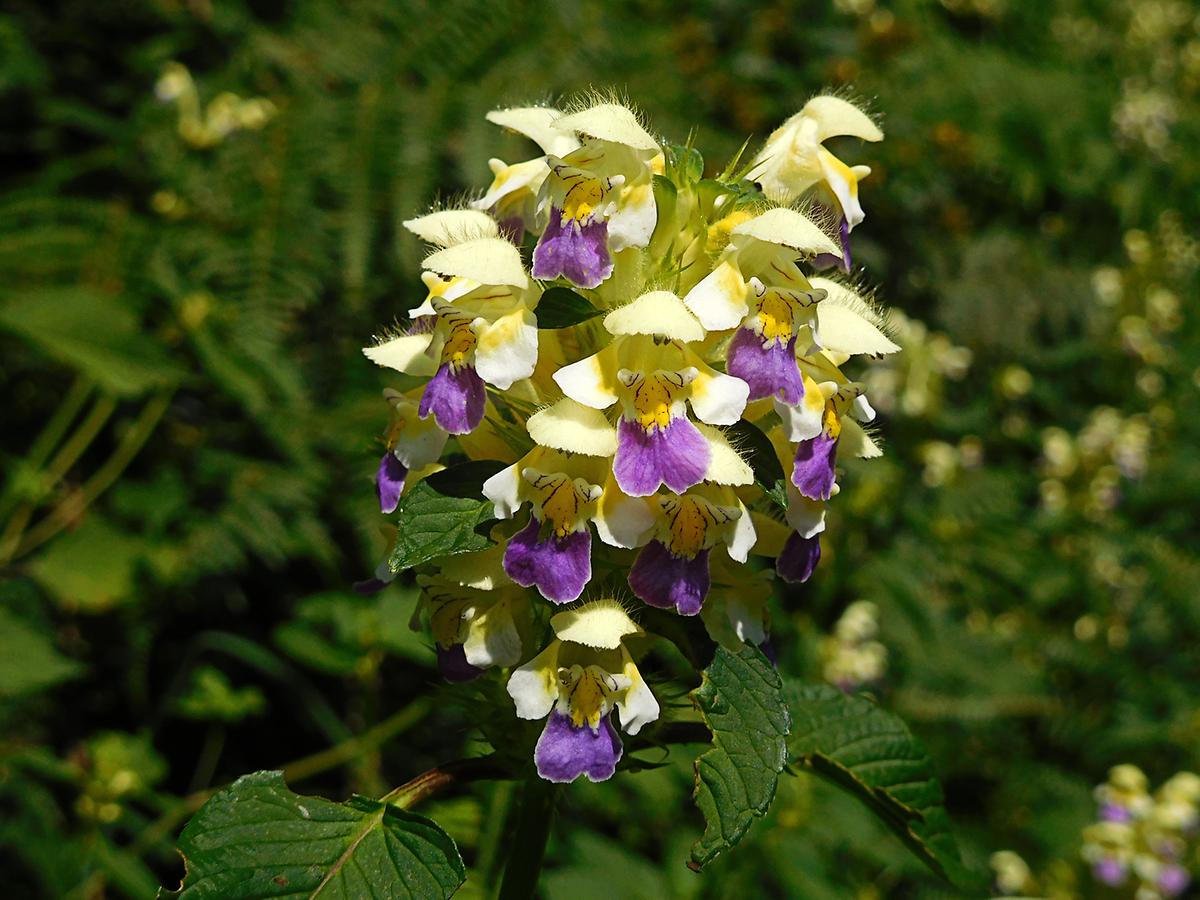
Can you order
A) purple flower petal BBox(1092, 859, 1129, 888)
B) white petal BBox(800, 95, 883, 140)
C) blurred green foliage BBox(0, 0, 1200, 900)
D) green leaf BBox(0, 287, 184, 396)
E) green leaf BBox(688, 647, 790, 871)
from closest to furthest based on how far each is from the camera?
green leaf BBox(688, 647, 790, 871)
white petal BBox(800, 95, 883, 140)
green leaf BBox(0, 287, 184, 396)
blurred green foliage BBox(0, 0, 1200, 900)
purple flower petal BBox(1092, 859, 1129, 888)

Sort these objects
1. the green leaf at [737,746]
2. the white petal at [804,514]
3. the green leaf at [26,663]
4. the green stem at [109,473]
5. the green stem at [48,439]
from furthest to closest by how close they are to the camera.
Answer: the green stem at [109,473] → the green stem at [48,439] → the green leaf at [26,663] → the white petal at [804,514] → the green leaf at [737,746]

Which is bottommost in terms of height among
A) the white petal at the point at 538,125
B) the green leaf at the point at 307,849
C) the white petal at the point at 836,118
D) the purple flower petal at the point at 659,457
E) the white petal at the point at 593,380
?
the green leaf at the point at 307,849

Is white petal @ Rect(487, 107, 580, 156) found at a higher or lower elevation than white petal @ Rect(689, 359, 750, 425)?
higher

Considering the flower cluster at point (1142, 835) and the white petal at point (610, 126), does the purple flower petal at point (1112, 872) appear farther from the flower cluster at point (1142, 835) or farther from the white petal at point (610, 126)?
the white petal at point (610, 126)

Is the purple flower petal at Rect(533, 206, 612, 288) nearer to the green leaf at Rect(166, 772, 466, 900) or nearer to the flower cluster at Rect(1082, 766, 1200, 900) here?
the green leaf at Rect(166, 772, 466, 900)

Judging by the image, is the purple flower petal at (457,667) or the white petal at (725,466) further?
the purple flower petal at (457,667)

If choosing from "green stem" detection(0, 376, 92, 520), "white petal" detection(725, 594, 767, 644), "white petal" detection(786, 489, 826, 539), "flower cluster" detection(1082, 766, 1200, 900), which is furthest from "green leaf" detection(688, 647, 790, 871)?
"flower cluster" detection(1082, 766, 1200, 900)

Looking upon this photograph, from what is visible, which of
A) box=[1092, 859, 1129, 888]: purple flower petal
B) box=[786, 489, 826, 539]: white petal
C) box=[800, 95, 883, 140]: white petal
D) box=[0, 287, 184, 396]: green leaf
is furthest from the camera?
box=[1092, 859, 1129, 888]: purple flower petal

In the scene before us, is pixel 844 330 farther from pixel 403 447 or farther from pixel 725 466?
pixel 403 447

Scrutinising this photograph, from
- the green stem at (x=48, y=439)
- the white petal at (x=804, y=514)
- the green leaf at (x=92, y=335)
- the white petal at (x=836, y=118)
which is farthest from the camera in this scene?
the green stem at (x=48, y=439)

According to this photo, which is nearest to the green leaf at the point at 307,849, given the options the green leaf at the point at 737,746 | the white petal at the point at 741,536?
the green leaf at the point at 737,746
